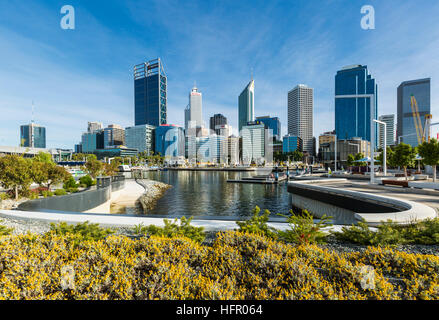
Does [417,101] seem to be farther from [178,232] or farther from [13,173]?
[13,173]

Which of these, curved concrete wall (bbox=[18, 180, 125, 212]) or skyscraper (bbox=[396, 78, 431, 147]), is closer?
curved concrete wall (bbox=[18, 180, 125, 212])

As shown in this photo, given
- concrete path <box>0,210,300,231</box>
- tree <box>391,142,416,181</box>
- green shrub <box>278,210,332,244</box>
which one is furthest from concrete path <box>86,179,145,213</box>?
tree <box>391,142,416,181</box>

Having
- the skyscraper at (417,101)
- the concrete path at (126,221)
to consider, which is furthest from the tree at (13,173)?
the skyscraper at (417,101)

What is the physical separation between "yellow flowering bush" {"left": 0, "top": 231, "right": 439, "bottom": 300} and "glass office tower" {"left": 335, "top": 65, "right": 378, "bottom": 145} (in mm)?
209178

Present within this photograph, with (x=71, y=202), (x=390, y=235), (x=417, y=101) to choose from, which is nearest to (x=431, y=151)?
(x=390, y=235)

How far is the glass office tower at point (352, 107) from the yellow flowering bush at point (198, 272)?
686 ft

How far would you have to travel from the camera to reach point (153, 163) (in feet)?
497

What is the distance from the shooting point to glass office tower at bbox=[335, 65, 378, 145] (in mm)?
181250

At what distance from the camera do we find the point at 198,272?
399cm

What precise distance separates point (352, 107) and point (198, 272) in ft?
750

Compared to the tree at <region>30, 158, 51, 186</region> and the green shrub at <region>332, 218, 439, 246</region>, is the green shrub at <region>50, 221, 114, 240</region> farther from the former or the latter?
the tree at <region>30, 158, 51, 186</region>

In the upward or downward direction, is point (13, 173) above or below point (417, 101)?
below
